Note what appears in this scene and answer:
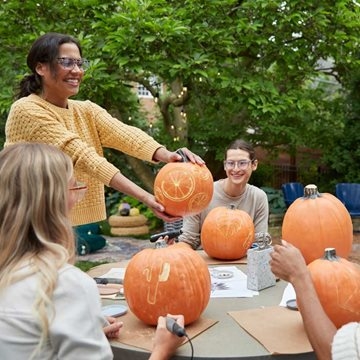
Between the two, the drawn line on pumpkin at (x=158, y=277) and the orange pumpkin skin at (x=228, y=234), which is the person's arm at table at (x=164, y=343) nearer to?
the drawn line on pumpkin at (x=158, y=277)

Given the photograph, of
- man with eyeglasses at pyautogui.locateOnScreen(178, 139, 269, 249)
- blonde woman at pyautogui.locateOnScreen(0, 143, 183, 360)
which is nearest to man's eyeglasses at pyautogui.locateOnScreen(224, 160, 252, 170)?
man with eyeglasses at pyautogui.locateOnScreen(178, 139, 269, 249)

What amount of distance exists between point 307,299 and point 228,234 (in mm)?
999

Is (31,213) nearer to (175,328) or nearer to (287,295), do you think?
(175,328)

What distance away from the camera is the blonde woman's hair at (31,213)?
120 centimetres

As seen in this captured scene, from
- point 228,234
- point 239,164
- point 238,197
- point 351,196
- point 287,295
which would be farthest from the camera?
point 351,196

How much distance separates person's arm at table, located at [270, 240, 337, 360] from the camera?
1.46 metres

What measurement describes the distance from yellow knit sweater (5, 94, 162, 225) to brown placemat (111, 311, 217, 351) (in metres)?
0.65

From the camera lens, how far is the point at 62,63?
2270mm

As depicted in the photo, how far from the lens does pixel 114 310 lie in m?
1.85

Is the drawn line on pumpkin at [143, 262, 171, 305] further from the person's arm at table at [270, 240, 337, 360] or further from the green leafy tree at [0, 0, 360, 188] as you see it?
the green leafy tree at [0, 0, 360, 188]

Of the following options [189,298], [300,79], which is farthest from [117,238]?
[189,298]

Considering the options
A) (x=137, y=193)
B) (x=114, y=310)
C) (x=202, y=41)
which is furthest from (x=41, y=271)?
(x=202, y=41)

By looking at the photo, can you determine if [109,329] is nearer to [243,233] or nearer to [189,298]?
[189,298]

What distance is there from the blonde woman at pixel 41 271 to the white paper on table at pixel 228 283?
90 centimetres
